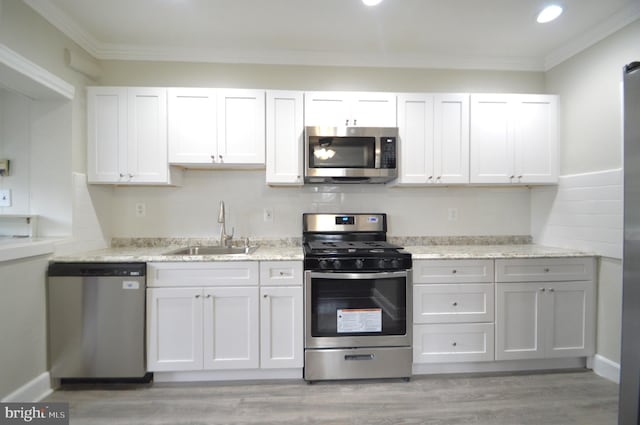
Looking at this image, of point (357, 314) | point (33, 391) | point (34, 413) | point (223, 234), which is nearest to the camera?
point (34, 413)

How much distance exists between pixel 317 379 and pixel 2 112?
3.04 metres

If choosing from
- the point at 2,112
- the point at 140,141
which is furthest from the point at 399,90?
the point at 2,112

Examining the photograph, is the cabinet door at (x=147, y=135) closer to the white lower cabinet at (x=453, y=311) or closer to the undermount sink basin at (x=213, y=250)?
the undermount sink basin at (x=213, y=250)

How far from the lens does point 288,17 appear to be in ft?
6.90

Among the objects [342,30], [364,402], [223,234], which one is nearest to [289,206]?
[223,234]

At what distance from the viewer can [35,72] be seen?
1859mm

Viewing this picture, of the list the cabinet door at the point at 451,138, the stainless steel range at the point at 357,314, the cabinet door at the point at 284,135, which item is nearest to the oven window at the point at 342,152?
the cabinet door at the point at 284,135

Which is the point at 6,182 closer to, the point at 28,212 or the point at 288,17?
the point at 28,212

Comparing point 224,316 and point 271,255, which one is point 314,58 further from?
point 224,316

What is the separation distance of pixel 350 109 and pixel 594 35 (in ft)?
6.54

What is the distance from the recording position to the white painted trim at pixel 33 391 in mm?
1732

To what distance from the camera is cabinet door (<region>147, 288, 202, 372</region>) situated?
2002 mm

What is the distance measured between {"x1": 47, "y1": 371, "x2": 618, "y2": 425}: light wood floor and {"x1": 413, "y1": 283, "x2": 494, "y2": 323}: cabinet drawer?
0.46m

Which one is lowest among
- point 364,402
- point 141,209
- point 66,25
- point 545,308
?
point 364,402
